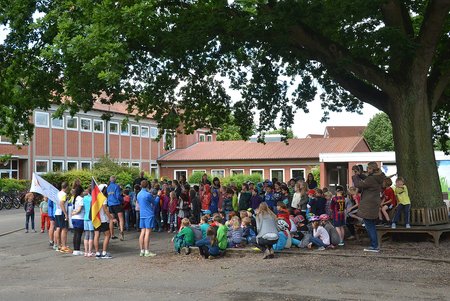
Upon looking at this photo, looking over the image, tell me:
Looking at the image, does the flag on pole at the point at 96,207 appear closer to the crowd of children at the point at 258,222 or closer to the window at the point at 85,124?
the crowd of children at the point at 258,222

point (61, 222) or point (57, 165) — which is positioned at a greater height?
point (57, 165)

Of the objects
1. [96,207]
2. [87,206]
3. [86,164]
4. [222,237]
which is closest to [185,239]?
[222,237]

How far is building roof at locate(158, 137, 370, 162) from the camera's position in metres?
57.2

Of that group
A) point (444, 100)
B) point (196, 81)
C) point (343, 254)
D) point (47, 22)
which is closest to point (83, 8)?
point (47, 22)

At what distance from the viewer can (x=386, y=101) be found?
608 inches

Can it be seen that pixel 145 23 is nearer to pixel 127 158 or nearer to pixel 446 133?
pixel 446 133

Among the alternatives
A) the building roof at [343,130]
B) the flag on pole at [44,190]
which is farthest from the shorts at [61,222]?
the building roof at [343,130]

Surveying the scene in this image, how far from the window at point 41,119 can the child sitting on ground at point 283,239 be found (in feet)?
120

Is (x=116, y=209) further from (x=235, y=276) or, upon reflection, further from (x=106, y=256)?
(x=235, y=276)

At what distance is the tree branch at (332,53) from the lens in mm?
14602

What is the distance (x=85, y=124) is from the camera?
171 ft

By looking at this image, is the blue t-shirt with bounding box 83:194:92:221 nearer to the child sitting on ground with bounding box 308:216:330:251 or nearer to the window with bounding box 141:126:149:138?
the child sitting on ground with bounding box 308:216:330:251

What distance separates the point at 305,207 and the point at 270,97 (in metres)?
6.01

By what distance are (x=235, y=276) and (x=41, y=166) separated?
39.6 m
